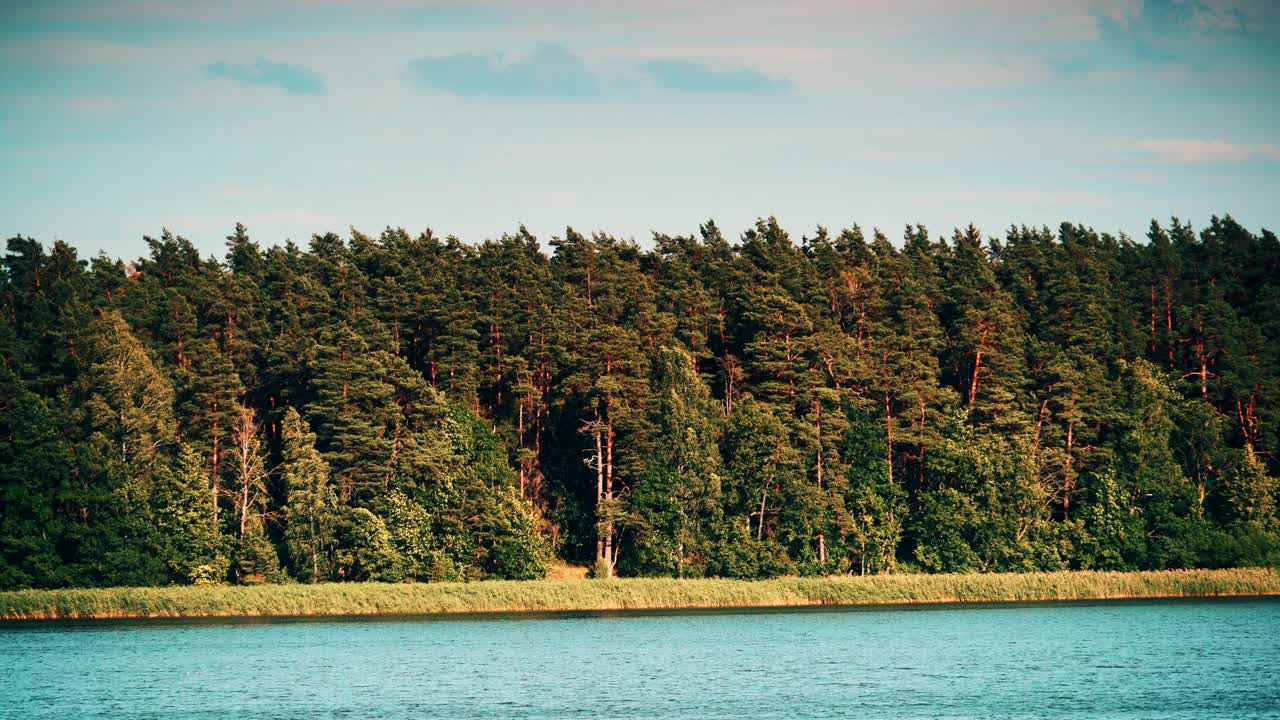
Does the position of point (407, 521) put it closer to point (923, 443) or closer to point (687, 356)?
point (687, 356)

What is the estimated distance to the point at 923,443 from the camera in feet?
333

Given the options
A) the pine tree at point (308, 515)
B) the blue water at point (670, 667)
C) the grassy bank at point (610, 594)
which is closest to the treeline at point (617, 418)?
the pine tree at point (308, 515)

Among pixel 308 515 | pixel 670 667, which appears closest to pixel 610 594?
pixel 308 515

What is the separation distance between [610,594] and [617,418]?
1616 centimetres

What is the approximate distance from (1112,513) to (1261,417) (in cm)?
1762

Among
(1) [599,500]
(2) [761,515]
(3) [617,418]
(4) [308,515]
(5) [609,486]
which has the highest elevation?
(3) [617,418]

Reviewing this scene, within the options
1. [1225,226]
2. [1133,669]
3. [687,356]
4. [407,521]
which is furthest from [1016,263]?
[1133,669]

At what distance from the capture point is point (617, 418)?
98.1m

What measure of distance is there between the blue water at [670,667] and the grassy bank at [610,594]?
2902mm

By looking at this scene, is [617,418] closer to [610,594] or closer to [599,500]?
[599,500]

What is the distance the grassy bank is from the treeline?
5.31 m

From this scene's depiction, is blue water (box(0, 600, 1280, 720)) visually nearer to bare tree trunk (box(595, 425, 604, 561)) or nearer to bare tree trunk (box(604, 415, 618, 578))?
bare tree trunk (box(604, 415, 618, 578))

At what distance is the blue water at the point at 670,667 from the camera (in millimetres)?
46344

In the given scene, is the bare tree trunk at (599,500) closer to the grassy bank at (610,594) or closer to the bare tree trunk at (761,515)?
the grassy bank at (610,594)
